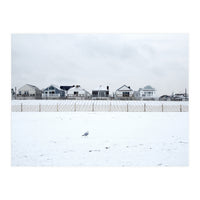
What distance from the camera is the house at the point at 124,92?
149 inches

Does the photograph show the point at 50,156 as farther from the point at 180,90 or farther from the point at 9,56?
the point at 180,90

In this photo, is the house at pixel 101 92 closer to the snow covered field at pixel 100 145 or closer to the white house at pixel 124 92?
the white house at pixel 124 92

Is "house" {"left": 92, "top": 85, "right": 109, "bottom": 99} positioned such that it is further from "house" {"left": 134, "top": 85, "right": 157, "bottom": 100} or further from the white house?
"house" {"left": 134, "top": 85, "right": 157, "bottom": 100}

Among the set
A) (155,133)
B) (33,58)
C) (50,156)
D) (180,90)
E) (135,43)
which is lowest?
(50,156)

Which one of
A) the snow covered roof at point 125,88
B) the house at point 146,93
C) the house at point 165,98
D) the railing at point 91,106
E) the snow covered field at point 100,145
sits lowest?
the snow covered field at point 100,145

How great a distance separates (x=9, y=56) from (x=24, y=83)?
59 cm

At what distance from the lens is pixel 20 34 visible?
296 centimetres

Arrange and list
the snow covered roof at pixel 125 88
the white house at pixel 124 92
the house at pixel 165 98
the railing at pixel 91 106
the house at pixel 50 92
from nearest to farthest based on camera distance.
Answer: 1. the house at pixel 165 98
2. the snow covered roof at pixel 125 88
3. the white house at pixel 124 92
4. the house at pixel 50 92
5. the railing at pixel 91 106

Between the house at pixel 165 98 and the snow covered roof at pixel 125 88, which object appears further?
the snow covered roof at pixel 125 88

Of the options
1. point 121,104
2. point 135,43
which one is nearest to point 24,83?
point 135,43

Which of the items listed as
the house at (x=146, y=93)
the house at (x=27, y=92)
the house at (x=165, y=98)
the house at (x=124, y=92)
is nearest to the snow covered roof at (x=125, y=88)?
the house at (x=124, y=92)

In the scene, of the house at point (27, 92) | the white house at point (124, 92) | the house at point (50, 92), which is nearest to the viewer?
the house at point (27, 92)

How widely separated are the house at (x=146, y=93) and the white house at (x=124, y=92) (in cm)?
23

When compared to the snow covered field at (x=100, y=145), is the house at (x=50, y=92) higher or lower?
higher
